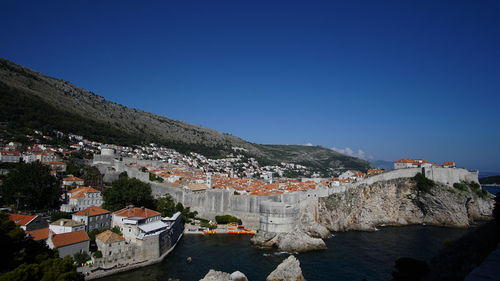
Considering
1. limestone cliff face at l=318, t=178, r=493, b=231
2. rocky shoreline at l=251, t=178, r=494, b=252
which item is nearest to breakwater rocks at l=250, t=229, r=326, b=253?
rocky shoreline at l=251, t=178, r=494, b=252

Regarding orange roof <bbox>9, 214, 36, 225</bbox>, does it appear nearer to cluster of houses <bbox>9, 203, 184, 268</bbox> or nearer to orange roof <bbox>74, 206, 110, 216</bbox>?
cluster of houses <bbox>9, 203, 184, 268</bbox>

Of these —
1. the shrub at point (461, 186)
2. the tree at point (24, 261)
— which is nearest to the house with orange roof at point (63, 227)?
the tree at point (24, 261)

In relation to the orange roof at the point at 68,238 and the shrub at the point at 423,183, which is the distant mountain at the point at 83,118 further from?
the shrub at the point at 423,183

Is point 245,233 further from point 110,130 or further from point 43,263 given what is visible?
point 110,130

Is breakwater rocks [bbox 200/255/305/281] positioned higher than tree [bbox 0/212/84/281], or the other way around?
tree [bbox 0/212/84/281]

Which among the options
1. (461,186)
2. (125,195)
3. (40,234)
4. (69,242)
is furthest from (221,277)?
(461,186)

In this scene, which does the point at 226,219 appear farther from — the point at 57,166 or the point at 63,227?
the point at 57,166
